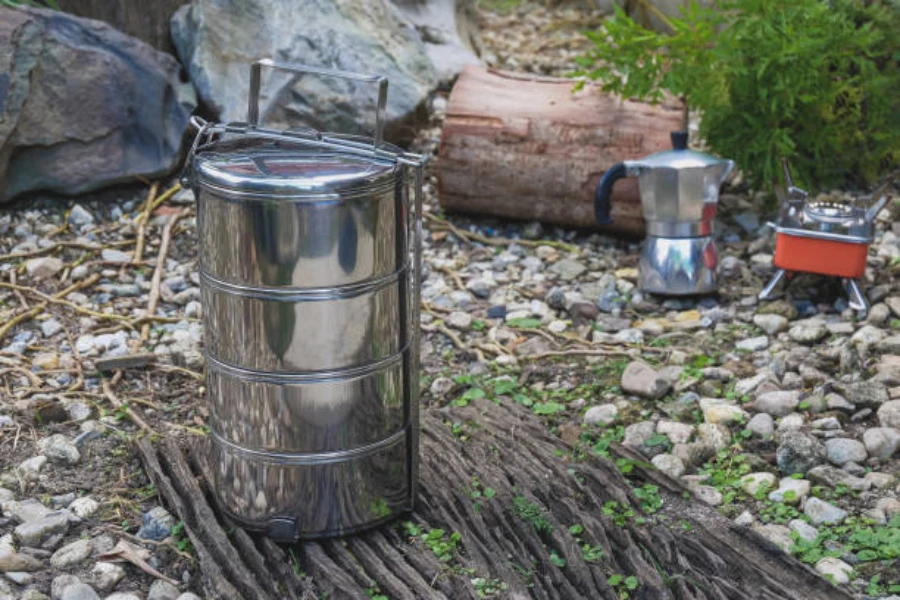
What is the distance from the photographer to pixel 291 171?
104 inches

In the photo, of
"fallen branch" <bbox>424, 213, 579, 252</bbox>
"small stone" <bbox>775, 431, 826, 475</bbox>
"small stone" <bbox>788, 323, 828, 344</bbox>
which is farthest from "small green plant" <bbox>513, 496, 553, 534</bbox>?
"fallen branch" <bbox>424, 213, 579, 252</bbox>

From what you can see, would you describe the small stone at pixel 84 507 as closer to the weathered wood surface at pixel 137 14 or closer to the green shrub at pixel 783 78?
the green shrub at pixel 783 78

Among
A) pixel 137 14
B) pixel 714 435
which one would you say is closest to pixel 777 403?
pixel 714 435

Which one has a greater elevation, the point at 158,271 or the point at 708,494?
the point at 158,271

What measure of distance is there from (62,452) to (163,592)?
2.57 feet

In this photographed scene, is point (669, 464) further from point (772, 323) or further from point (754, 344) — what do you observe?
point (772, 323)

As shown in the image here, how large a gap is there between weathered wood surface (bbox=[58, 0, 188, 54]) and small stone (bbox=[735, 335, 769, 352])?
3.12 meters

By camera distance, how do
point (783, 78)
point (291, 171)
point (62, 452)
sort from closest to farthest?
point (291, 171), point (62, 452), point (783, 78)

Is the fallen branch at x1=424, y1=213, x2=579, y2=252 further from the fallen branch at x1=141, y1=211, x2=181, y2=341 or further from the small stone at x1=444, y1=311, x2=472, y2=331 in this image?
the fallen branch at x1=141, y1=211, x2=181, y2=341

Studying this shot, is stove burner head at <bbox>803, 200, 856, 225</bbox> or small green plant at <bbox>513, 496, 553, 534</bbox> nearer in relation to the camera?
small green plant at <bbox>513, 496, 553, 534</bbox>

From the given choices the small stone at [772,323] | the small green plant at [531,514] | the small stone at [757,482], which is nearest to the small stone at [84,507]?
the small green plant at [531,514]

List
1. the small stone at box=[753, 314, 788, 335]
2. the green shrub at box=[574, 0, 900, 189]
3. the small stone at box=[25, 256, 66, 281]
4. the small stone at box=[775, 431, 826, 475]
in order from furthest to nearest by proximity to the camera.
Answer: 1. the green shrub at box=[574, 0, 900, 189]
2. the small stone at box=[25, 256, 66, 281]
3. the small stone at box=[753, 314, 788, 335]
4. the small stone at box=[775, 431, 826, 475]

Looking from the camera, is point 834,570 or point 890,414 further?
point 890,414

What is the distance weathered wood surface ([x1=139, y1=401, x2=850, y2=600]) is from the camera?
266 centimetres
